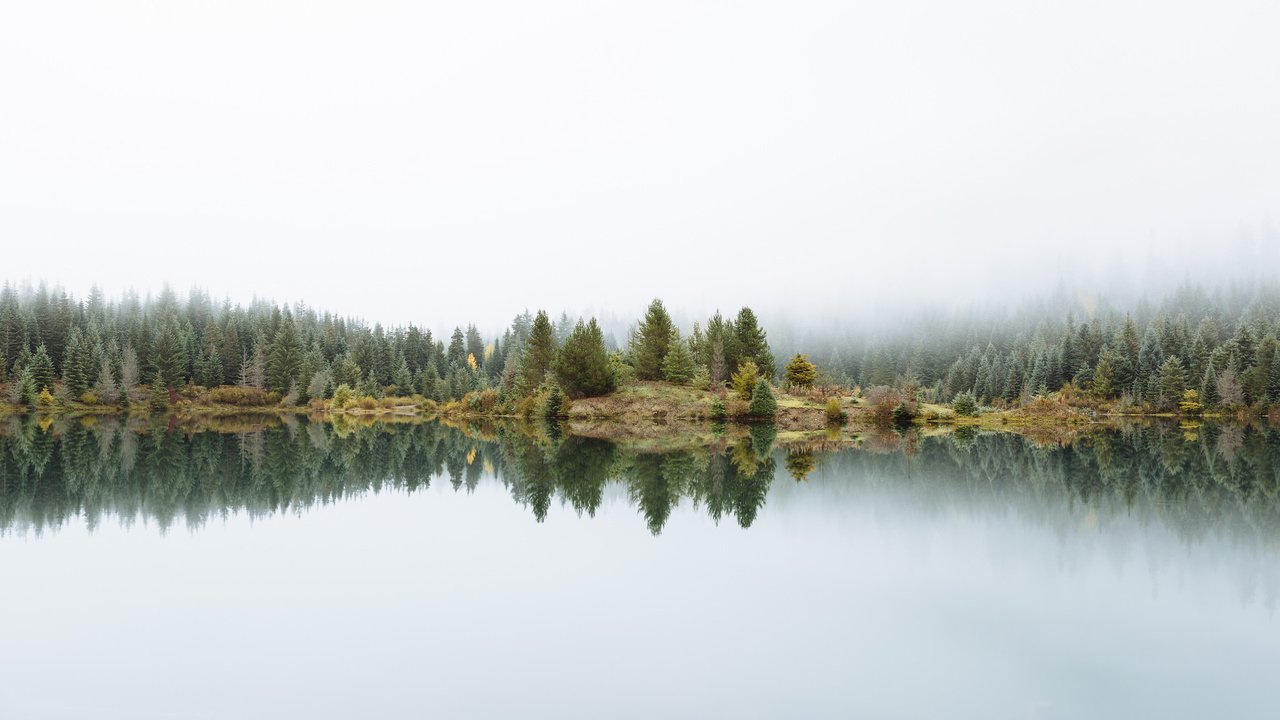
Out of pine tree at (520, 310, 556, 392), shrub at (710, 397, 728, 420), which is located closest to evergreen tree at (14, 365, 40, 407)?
pine tree at (520, 310, 556, 392)

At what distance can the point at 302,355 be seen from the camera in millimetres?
95125

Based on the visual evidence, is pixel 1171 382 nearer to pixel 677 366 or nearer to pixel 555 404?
pixel 677 366

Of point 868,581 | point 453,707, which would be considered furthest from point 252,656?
point 868,581

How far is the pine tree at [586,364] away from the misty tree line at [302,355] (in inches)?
3.6

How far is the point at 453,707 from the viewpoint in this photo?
23.6 ft

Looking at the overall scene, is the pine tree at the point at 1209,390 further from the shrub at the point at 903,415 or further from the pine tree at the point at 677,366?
the pine tree at the point at 677,366

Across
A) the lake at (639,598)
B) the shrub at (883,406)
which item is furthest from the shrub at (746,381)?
the lake at (639,598)

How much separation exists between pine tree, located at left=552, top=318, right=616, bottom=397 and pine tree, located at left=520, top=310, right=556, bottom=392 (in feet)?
23.2

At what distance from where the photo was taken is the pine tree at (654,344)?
63000mm

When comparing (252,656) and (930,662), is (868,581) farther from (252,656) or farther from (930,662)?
(252,656)

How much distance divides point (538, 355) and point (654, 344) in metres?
12.4

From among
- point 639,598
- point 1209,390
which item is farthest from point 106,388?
point 1209,390

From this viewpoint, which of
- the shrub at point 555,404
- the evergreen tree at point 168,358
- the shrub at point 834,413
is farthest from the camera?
the evergreen tree at point 168,358

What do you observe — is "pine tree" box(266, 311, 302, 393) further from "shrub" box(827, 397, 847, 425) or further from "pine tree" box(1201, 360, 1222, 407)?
"pine tree" box(1201, 360, 1222, 407)
